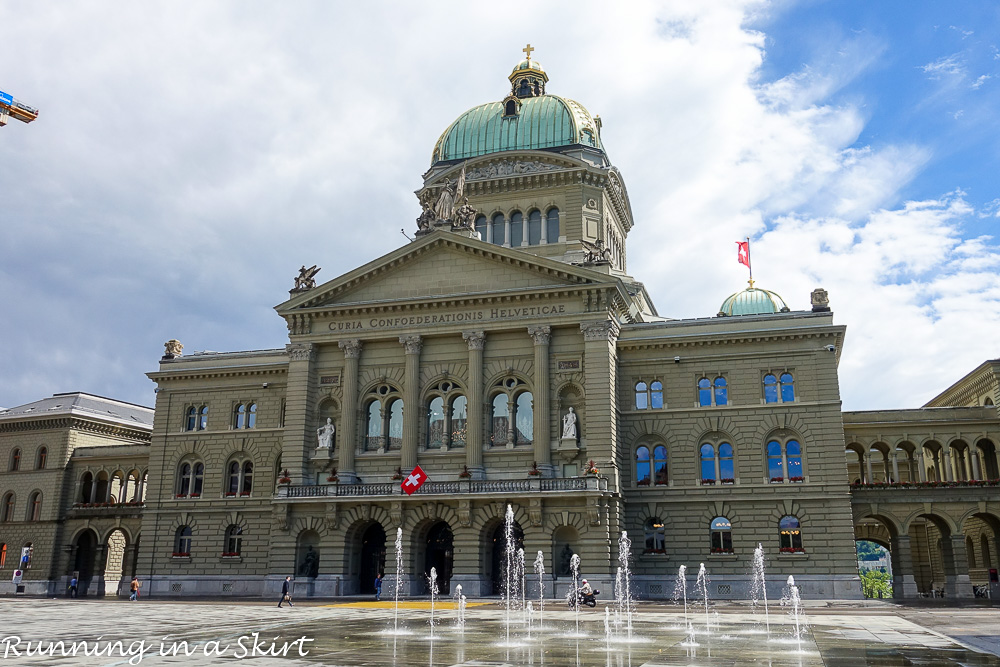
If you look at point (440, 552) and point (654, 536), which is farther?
point (440, 552)

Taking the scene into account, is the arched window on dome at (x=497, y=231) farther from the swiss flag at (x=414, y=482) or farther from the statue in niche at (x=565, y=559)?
Answer: the statue in niche at (x=565, y=559)

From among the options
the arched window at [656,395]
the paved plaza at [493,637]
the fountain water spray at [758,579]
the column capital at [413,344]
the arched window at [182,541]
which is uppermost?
the column capital at [413,344]

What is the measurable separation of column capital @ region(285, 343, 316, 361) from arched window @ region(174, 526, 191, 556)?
45.6 feet

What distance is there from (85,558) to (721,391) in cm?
4894

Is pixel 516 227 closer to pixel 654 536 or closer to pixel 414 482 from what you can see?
pixel 414 482

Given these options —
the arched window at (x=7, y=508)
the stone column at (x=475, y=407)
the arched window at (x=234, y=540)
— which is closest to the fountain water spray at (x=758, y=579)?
the stone column at (x=475, y=407)

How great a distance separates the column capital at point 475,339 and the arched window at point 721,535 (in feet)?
53.7

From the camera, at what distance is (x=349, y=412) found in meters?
52.2

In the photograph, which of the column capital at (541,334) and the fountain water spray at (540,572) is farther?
the column capital at (541,334)

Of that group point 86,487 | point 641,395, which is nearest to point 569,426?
point 641,395

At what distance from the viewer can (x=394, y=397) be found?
52.7 meters

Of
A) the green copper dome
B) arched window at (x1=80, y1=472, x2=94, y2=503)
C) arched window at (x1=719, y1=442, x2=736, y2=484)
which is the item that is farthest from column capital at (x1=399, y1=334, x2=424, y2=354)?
arched window at (x1=80, y1=472, x2=94, y2=503)

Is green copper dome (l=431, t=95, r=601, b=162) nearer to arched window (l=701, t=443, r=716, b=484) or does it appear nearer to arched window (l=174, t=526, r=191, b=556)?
arched window (l=701, t=443, r=716, b=484)

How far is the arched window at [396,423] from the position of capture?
52031mm
